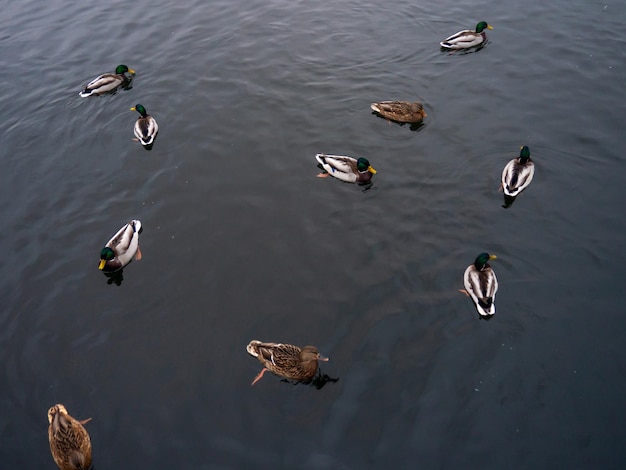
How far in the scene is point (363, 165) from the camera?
10.9m

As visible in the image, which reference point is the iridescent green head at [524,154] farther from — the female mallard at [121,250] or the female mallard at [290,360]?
the female mallard at [121,250]

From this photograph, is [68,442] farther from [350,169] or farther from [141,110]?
[141,110]

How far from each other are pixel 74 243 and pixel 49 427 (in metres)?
4.35

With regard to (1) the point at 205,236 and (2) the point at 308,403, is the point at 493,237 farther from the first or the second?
(1) the point at 205,236

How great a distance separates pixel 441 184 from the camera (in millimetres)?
10836

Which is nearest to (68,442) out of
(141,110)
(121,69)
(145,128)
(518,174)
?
(145,128)

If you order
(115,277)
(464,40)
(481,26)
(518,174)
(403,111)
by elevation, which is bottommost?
(115,277)

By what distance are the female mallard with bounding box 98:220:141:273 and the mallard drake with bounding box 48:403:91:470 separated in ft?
10.1

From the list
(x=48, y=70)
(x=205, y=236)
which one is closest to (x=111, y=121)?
(x=48, y=70)

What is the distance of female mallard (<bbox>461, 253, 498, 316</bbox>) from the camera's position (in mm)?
8320

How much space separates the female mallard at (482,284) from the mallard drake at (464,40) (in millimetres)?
8737

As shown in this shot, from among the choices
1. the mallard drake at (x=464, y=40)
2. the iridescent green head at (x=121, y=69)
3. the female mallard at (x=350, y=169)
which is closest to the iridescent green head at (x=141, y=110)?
the iridescent green head at (x=121, y=69)

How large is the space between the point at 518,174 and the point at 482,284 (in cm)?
325

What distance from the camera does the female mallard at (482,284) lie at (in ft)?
27.3
